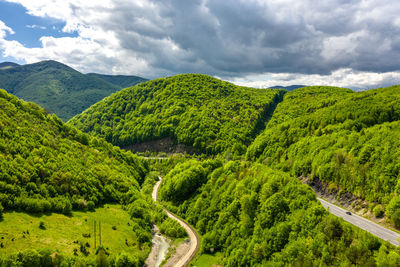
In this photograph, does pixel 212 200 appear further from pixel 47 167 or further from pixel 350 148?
pixel 47 167

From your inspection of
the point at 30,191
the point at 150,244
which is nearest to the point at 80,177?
the point at 30,191

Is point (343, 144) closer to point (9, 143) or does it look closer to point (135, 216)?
point (135, 216)

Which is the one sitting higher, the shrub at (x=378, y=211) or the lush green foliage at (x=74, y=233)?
the shrub at (x=378, y=211)

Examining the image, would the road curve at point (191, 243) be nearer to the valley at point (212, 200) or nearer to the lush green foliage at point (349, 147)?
the valley at point (212, 200)

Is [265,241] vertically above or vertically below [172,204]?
above

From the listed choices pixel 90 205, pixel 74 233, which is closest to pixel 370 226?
pixel 74 233

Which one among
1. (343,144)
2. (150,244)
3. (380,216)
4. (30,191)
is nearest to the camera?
(380,216)

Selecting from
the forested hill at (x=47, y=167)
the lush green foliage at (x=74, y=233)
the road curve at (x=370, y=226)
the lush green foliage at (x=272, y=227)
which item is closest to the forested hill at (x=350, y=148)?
the road curve at (x=370, y=226)
